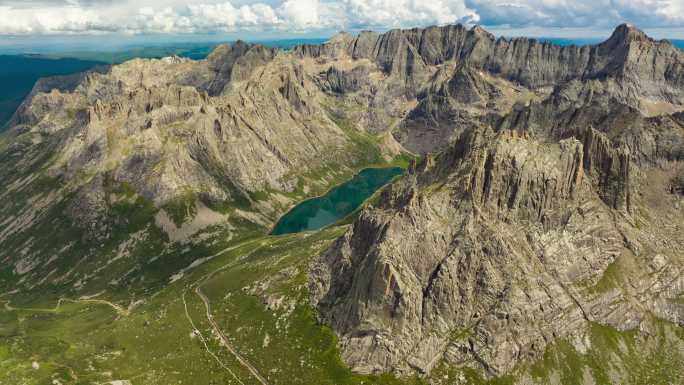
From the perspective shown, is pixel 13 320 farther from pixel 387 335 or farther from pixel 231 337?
pixel 387 335

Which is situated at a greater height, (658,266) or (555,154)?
(555,154)

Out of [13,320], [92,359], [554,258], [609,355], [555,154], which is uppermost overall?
[555,154]

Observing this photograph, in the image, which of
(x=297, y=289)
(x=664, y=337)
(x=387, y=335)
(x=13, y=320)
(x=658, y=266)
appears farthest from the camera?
(x=13, y=320)

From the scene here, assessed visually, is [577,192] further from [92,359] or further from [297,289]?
[92,359]

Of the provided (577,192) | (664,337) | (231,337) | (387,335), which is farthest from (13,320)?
(664,337)

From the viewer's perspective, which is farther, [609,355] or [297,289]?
[297,289]

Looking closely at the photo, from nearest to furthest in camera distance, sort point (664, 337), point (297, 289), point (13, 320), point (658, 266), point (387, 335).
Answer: point (387, 335) < point (664, 337) < point (658, 266) < point (297, 289) < point (13, 320)
